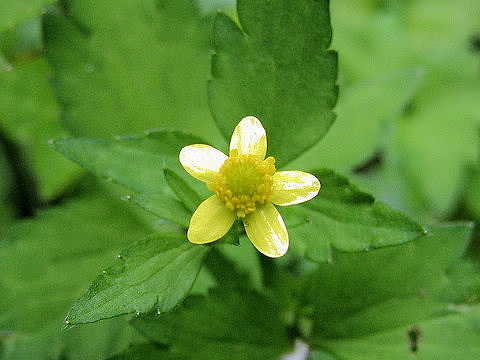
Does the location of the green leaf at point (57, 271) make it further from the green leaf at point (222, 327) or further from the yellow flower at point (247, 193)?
the yellow flower at point (247, 193)

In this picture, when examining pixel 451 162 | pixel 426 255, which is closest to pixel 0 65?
pixel 426 255

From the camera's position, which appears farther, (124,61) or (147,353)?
(124,61)

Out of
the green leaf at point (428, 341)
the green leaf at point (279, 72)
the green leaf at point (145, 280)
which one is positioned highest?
the green leaf at point (279, 72)

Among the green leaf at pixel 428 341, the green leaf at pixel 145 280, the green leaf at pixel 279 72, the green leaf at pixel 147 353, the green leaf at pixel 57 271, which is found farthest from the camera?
the green leaf at pixel 57 271

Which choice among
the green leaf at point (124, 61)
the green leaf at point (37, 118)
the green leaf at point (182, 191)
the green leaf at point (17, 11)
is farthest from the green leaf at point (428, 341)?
the green leaf at point (17, 11)

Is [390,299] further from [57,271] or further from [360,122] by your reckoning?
[57,271]

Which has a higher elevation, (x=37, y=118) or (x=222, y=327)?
(x=37, y=118)

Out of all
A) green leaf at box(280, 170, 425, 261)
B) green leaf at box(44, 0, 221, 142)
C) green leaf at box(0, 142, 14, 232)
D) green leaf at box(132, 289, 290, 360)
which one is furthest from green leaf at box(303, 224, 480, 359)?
green leaf at box(0, 142, 14, 232)

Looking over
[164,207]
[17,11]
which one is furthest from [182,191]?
[17,11]
